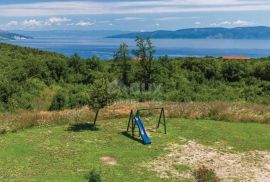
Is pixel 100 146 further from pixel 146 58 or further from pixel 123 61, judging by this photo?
pixel 123 61

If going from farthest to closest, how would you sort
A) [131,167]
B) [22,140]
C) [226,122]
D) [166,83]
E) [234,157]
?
[166,83] → [226,122] → [22,140] → [234,157] → [131,167]

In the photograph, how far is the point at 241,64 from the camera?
53.6 meters

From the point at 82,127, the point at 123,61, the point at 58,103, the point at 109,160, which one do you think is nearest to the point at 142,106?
the point at 82,127

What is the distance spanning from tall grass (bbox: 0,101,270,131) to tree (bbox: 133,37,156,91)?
22.6m

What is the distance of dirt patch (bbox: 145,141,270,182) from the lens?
47.2 ft

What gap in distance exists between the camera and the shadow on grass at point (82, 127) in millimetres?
20156

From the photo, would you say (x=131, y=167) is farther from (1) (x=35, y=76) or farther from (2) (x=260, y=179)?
(1) (x=35, y=76)

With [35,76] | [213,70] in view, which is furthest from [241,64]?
[35,76]

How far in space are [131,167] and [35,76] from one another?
38.6m

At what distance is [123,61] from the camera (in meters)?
51.8

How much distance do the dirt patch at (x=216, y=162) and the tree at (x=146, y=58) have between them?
3003 cm

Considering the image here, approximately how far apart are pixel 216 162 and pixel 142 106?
29.5 feet

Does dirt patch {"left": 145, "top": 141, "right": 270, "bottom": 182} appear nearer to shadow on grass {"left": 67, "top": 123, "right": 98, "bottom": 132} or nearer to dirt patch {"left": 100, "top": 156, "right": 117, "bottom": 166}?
dirt patch {"left": 100, "top": 156, "right": 117, "bottom": 166}

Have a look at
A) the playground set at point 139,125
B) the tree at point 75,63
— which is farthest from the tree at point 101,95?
the tree at point 75,63
